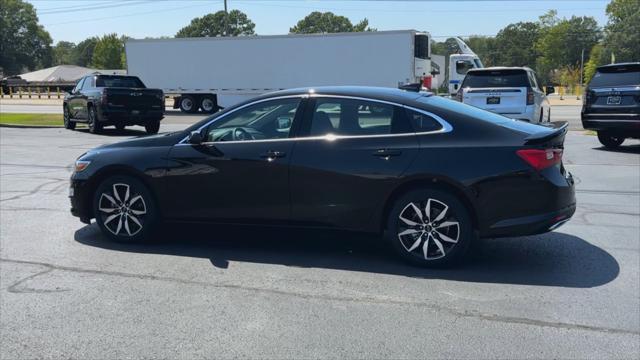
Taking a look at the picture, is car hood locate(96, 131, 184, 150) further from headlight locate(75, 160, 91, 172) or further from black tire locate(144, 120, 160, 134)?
black tire locate(144, 120, 160, 134)

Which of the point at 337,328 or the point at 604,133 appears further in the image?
the point at 604,133

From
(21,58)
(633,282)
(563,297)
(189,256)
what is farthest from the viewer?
(21,58)

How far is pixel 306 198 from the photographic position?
557 cm

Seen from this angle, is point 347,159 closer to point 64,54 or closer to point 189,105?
point 189,105

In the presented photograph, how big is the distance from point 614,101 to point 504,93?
2.35m

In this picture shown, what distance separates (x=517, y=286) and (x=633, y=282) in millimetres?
984

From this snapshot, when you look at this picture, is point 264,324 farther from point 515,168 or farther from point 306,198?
point 515,168

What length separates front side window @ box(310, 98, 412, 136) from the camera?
5.46 metres

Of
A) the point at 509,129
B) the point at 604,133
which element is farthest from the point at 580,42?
the point at 509,129

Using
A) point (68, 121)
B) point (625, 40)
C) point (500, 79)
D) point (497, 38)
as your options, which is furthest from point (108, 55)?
point (500, 79)

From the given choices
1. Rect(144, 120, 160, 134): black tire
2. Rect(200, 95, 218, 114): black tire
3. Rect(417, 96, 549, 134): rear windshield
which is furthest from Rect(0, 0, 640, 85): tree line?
Rect(417, 96, 549, 134): rear windshield

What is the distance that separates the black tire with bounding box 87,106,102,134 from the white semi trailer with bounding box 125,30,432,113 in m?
12.9

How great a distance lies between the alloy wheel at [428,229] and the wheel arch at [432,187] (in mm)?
138

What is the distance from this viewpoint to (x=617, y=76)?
13250 millimetres
